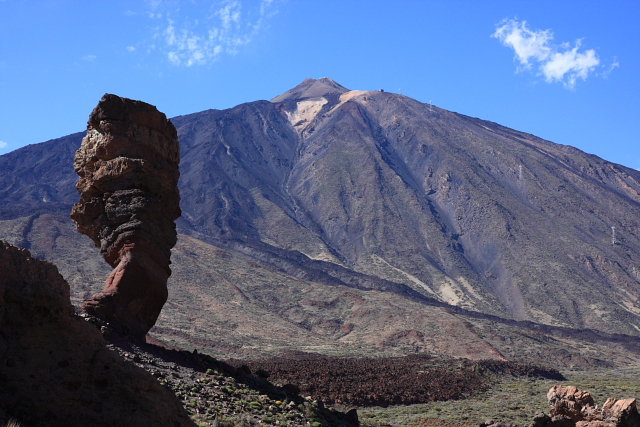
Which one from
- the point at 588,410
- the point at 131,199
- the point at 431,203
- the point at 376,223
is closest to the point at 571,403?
the point at 588,410

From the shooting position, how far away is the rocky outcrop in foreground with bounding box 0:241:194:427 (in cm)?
790

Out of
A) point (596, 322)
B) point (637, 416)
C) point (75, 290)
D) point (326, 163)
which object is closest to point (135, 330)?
point (637, 416)

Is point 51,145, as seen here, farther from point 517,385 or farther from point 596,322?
point 517,385

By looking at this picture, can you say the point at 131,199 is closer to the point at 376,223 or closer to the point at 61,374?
the point at 61,374

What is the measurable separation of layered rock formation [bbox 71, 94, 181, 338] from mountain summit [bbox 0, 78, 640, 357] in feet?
104

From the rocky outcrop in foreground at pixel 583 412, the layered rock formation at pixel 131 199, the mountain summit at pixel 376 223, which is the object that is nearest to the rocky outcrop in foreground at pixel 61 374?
the layered rock formation at pixel 131 199

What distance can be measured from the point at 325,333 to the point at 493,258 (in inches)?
2110

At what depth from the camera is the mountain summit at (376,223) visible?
66625mm

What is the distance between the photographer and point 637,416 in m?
14.1

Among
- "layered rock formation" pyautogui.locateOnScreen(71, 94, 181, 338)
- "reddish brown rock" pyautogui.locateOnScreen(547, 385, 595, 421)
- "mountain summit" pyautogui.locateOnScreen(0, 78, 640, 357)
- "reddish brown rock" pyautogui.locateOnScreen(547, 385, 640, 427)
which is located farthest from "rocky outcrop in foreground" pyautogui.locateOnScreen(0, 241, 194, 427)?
"mountain summit" pyautogui.locateOnScreen(0, 78, 640, 357)

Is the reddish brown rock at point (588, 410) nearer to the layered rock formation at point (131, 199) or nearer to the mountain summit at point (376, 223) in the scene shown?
the layered rock formation at point (131, 199)

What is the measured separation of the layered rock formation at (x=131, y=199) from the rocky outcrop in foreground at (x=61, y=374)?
7426mm

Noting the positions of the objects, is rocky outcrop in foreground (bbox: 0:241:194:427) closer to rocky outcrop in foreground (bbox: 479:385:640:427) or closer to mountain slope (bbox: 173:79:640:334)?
rocky outcrop in foreground (bbox: 479:385:640:427)

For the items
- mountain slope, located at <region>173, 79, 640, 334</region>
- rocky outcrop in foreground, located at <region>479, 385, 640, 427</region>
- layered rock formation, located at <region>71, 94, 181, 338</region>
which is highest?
mountain slope, located at <region>173, 79, 640, 334</region>
